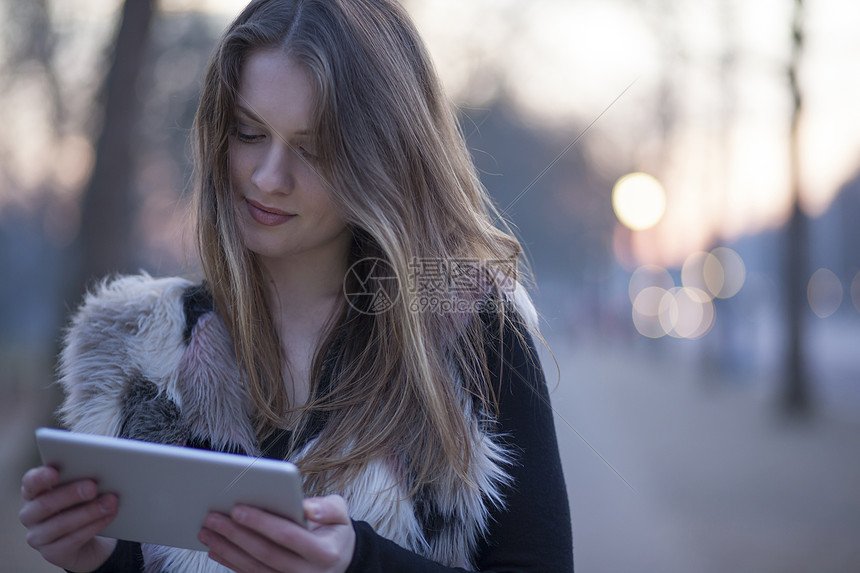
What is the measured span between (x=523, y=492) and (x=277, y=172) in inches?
36.5

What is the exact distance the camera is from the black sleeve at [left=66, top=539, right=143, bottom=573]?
1.60 m

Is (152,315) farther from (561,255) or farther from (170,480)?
(561,255)

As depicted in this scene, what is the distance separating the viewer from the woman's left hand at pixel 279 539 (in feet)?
4.06

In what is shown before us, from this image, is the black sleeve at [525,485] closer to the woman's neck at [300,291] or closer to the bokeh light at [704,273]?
the woman's neck at [300,291]

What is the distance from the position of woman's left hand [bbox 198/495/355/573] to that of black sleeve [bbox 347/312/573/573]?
0.21 meters

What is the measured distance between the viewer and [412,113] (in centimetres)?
184

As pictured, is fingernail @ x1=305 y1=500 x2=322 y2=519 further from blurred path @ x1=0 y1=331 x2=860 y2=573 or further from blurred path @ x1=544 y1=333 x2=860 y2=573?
blurred path @ x1=544 y1=333 x2=860 y2=573

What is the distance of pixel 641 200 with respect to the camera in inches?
600

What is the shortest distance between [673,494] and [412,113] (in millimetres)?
5857

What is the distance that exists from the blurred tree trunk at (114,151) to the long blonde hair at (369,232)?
5.68m

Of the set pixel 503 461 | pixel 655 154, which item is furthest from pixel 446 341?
pixel 655 154

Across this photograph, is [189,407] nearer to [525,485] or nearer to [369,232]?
[369,232]

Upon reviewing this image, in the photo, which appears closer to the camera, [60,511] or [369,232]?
[60,511]

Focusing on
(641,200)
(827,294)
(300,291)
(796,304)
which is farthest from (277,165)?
(827,294)
